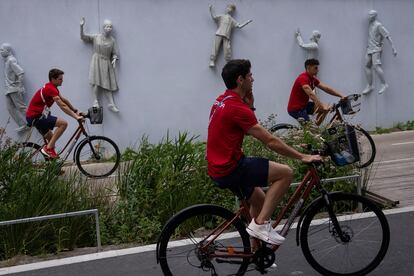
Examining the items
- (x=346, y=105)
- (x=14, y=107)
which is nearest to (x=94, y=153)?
(x=14, y=107)

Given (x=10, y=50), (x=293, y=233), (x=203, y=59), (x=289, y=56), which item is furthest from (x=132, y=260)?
(x=289, y=56)

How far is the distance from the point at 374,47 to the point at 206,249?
1125 centimetres

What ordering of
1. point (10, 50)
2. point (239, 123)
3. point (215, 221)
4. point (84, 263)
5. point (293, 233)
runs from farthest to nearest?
1. point (10, 50)
2. point (293, 233)
3. point (84, 263)
4. point (215, 221)
5. point (239, 123)

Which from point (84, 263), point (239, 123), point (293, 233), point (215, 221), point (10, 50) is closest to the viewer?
point (239, 123)

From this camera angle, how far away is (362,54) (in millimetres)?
15125

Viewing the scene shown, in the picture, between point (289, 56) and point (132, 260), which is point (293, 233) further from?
point (289, 56)

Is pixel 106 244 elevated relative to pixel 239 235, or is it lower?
lower

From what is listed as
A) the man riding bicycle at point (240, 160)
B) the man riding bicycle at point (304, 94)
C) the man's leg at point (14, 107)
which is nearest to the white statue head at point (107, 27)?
the man's leg at point (14, 107)

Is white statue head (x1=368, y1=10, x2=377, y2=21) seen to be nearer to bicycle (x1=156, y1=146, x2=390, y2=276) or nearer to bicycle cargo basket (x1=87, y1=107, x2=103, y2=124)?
bicycle cargo basket (x1=87, y1=107, x2=103, y2=124)

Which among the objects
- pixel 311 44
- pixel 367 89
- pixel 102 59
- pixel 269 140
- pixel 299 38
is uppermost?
pixel 299 38

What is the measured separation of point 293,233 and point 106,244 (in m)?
1.96

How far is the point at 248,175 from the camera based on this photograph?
188 inches

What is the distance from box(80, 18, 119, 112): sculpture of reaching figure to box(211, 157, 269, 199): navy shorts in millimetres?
8133

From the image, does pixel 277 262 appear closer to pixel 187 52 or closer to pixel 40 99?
pixel 40 99
